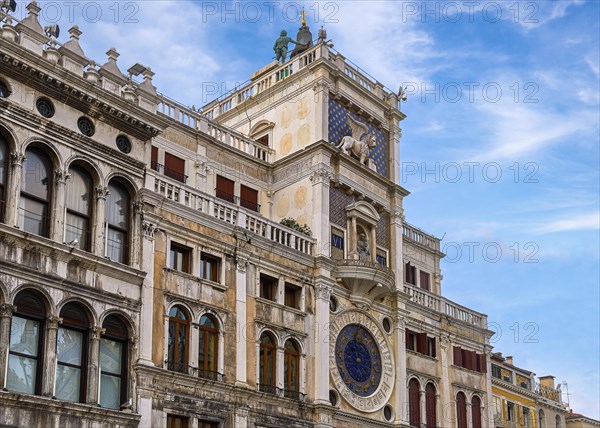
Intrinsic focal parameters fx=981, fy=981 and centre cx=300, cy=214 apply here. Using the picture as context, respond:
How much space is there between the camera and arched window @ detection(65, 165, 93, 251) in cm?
3088

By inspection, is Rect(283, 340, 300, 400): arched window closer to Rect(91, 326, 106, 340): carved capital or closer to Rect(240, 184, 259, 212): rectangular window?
Rect(240, 184, 259, 212): rectangular window

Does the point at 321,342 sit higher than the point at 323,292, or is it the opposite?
the point at 323,292

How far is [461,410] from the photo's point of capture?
4625cm

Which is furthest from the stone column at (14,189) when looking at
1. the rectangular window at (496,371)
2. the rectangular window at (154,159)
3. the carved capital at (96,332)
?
the rectangular window at (496,371)

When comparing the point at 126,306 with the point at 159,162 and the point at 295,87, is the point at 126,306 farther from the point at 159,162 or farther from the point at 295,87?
the point at 295,87

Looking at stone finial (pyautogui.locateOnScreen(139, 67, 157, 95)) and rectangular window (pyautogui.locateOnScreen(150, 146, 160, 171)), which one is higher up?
stone finial (pyautogui.locateOnScreen(139, 67, 157, 95))

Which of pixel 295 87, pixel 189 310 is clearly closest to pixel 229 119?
pixel 295 87

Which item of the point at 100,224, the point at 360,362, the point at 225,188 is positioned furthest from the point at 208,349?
the point at 360,362

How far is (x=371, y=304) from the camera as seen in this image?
41.7 meters

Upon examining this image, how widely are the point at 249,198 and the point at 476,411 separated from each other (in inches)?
630

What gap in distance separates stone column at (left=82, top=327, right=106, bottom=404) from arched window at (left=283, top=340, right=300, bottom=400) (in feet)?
29.2

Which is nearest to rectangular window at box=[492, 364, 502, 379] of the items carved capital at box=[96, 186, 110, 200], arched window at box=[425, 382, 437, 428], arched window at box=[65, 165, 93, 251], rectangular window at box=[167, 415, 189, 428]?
arched window at box=[425, 382, 437, 428]

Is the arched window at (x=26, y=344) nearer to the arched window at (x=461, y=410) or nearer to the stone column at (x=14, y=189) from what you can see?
the stone column at (x=14, y=189)

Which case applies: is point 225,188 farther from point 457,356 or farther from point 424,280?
point 424,280
